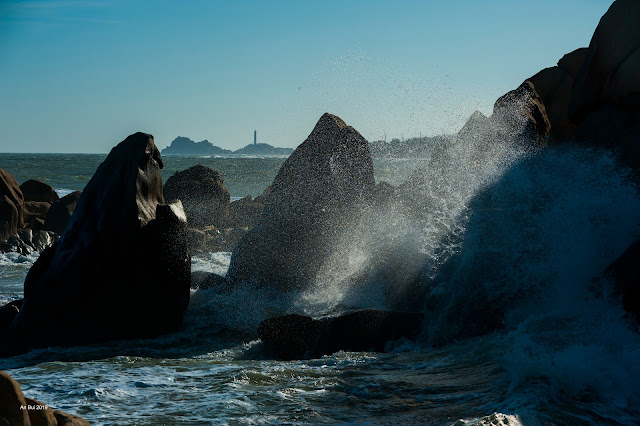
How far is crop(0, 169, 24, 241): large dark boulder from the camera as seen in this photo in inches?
772

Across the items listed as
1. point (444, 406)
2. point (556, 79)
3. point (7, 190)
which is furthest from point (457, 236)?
A: point (7, 190)

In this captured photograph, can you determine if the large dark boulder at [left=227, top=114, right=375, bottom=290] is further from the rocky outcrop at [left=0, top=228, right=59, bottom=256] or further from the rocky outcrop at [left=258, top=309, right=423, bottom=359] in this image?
the rocky outcrop at [left=0, top=228, right=59, bottom=256]

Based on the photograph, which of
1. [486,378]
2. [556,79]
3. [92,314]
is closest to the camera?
[486,378]

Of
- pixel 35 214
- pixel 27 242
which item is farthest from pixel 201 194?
pixel 27 242

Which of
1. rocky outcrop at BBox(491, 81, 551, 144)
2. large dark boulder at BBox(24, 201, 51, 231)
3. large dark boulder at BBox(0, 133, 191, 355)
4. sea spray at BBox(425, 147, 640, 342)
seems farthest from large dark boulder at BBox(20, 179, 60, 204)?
sea spray at BBox(425, 147, 640, 342)

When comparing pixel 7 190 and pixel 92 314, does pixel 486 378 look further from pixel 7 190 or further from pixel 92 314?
pixel 7 190

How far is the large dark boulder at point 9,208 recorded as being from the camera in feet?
64.3

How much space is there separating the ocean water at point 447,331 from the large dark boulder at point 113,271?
1.41 ft

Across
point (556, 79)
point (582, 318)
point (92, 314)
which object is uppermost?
point (556, 79)

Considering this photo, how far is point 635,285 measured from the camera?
257 inches

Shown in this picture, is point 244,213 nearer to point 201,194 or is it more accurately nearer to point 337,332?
point 201,194

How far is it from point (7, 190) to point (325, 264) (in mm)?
12629

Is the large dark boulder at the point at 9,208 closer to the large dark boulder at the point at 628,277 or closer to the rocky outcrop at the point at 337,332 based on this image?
the rocky outcrop at the point at 337,332

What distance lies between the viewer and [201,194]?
80.9ft
